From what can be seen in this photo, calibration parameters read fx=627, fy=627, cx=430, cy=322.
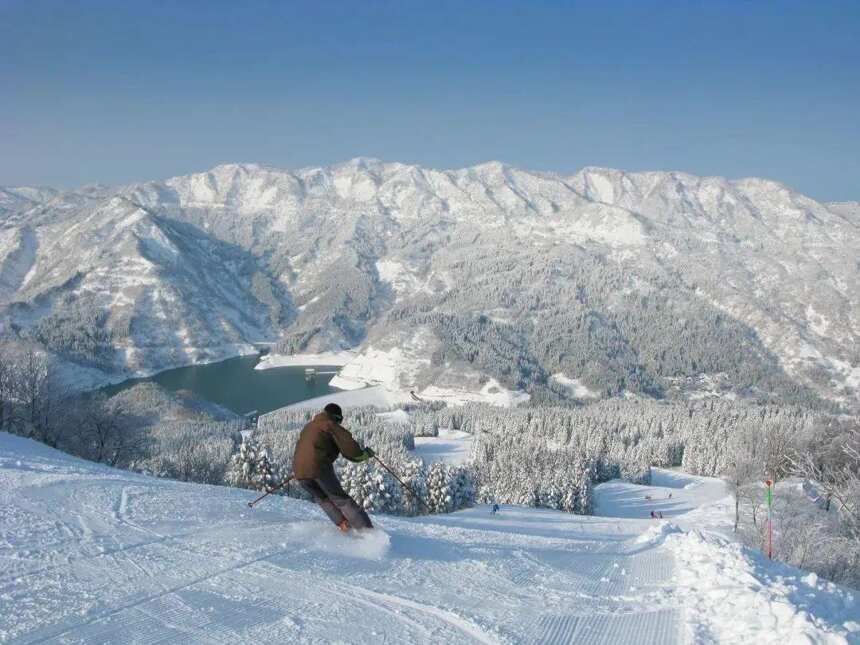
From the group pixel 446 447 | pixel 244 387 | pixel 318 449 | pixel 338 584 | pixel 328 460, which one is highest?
pixel 318 449

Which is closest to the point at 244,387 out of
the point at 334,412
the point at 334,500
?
the point at 334,500

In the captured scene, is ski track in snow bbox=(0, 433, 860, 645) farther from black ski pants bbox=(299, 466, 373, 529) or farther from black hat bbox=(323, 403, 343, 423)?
black hat bbox=(323, 403, 343, 423)

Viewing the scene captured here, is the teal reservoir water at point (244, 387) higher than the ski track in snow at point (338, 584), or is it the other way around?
the ski track in snow at point (338, 584)

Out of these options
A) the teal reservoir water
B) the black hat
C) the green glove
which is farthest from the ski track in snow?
the teal reservoir water

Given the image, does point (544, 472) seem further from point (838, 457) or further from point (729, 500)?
point (838, 457)

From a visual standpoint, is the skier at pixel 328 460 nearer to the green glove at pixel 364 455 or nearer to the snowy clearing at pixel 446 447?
the green glove at pixel 364 455

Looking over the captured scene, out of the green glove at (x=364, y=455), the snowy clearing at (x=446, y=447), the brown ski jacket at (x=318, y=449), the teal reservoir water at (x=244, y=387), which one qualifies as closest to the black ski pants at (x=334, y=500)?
the brown ski jacket at (x=318, y=449)

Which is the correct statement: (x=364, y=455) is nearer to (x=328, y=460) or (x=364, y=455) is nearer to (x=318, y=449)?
(x=328, y=460)
